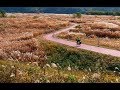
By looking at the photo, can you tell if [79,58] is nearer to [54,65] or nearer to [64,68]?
[64,68]

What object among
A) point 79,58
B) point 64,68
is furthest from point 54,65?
point 79,58

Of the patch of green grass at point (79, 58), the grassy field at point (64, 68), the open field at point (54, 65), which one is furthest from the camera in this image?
the patch of green grass at point (79, 58)

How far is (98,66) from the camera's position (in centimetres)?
1909

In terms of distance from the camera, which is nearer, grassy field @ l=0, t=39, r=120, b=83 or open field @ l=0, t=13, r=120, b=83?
grassy field @ l=0, t=39, r=120, b=83

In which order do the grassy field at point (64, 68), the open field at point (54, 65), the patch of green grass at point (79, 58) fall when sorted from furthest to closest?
the patch of green grass at point (79, 58), the open field at point (54, 65), the grassy field at point (64, 68)

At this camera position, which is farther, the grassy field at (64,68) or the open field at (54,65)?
the open field at (54,65)

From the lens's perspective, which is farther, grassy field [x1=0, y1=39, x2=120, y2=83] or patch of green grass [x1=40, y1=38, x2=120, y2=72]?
patch of green grass [x1=40, y1=38, x2=120, y2=72]

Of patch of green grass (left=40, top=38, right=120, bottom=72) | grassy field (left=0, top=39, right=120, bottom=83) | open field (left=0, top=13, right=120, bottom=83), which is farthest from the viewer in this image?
patch of green grass (left=40, top=38, right=120, bottom=72)

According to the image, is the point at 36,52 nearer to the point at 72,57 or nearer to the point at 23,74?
the point at 72,57

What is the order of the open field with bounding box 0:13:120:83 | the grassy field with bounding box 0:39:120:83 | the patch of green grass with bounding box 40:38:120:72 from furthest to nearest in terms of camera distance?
the patch of green grass with bounding box 40:38:120:72 → the open field with bounding box 0:13:120:83 → the grassy field with bounding box 0:39:120:83
